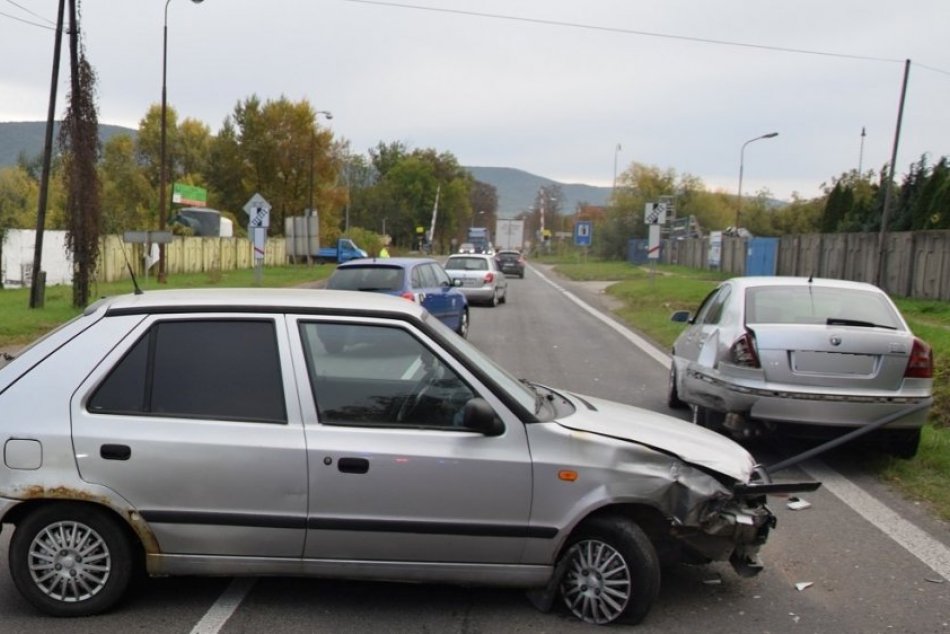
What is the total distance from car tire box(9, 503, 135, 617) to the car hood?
215 cm

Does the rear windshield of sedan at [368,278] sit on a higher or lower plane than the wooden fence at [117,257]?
higher

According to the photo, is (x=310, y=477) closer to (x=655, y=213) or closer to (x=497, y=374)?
(x=497, y=374)

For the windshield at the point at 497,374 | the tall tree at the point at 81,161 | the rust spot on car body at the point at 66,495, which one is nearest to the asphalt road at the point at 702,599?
the rust spot on car body at the point at 66,495

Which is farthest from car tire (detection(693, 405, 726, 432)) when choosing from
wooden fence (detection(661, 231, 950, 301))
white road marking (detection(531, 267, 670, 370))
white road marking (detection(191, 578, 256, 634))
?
wooden fence (detection(661, 231, 950, 301))

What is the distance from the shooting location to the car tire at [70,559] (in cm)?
396

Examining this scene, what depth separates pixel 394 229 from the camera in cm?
10681

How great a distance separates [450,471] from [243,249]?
47210 mm

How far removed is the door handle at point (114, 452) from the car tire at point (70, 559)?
268 millimetres

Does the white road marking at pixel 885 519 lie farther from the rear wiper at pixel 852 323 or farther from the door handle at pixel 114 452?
the door handle at pixel 114 452

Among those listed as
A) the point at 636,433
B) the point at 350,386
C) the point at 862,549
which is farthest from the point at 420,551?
the point at 862,549

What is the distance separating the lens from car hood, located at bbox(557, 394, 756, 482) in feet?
13.6

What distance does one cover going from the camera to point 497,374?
4.41 m

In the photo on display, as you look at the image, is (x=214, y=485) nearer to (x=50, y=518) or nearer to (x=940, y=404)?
(x=50, y=518)

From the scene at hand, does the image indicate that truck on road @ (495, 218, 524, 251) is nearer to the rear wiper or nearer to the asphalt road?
the rear wiper
